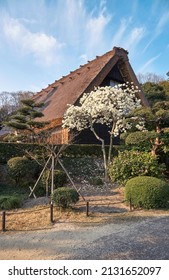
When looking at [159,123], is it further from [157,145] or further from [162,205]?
[162,205]

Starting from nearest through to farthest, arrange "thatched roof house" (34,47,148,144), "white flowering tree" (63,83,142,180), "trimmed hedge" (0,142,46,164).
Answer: "white flowering tree" (63,83,142,180) < "trimmed hedge" (0,142,46,164) < "thatched roof house" (34,47,148,144)

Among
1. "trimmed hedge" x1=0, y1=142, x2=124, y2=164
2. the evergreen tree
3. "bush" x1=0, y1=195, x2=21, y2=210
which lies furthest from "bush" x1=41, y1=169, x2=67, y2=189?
the evergreen tree

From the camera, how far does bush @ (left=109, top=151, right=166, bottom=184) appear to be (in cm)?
1026

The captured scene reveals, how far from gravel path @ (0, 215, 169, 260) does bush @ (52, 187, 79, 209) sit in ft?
3.26

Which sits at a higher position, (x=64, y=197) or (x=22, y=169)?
(x=22, y=169)

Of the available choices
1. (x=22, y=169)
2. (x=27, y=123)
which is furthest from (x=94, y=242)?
(x=27, y=123)

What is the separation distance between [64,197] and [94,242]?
7.73 feet

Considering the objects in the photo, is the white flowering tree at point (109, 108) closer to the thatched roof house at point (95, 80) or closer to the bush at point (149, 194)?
the thatched roof house at point (95, 80)

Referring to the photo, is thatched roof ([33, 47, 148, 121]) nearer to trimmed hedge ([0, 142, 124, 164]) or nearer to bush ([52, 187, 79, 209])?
trimmed hedge ([0, 142, 124, 164])

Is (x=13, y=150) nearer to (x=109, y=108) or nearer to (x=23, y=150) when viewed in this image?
A: (x=23, y=150)

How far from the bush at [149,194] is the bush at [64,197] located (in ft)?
5.82

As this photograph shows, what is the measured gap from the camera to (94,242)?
5703 millimetres

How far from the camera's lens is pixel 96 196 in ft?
33.1

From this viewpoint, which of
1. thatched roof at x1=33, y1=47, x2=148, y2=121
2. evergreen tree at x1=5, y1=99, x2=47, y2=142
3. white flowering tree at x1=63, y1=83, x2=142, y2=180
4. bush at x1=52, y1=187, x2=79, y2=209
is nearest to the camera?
bush at x1=52, y1=187, x2=79, y2=209
